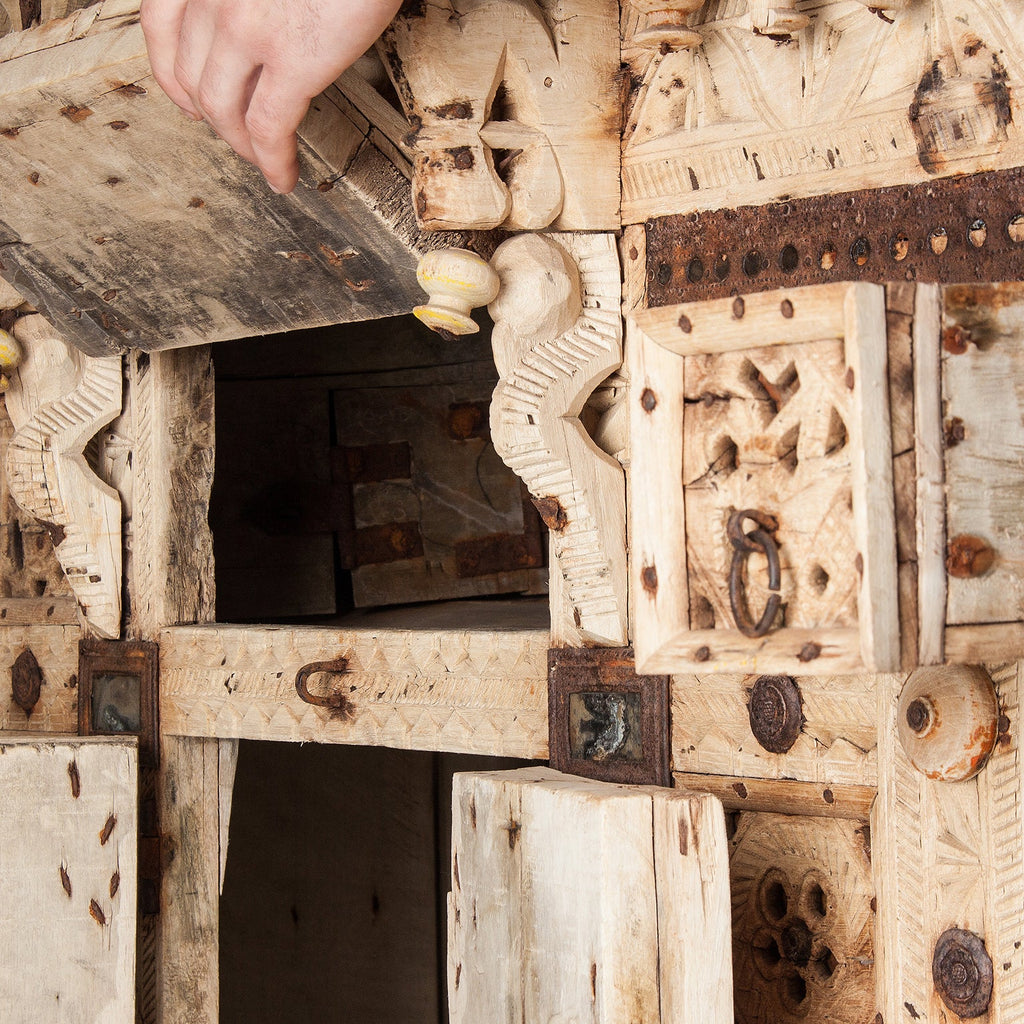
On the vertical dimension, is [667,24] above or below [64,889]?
above

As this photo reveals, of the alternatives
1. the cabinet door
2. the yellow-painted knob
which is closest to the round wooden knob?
the cabinet door

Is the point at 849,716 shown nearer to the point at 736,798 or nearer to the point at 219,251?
the point at 736,798

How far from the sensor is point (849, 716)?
1848 mm

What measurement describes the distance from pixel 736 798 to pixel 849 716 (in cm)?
22

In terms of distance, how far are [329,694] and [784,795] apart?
83cm

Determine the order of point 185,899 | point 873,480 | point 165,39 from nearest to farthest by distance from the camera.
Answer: point 873,480
point 165,39
point 185,899

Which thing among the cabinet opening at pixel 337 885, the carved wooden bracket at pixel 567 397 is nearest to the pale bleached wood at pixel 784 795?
the carved wooden bracket at pixel 567 397

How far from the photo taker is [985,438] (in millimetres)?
1359

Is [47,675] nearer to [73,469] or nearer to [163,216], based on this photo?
[73,469]

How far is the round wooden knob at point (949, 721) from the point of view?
5.53 feet

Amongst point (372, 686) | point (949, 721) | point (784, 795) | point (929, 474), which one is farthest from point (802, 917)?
point (929, 474)

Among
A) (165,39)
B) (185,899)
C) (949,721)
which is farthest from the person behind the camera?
(185,899)

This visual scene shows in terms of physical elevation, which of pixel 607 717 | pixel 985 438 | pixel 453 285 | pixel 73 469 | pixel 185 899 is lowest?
pixel 185 899

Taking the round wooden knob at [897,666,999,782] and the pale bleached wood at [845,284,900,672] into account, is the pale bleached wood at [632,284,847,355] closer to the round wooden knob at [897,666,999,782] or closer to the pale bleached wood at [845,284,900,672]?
the pale bleached wood at [845,284,900,672]
